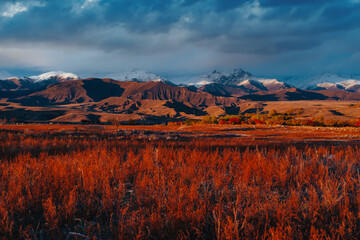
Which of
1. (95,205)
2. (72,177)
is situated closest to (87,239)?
(95,205)

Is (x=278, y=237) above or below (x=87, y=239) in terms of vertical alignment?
above

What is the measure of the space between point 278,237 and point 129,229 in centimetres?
164

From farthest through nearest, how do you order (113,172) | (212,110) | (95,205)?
(212,110), (113,172), (95,205)

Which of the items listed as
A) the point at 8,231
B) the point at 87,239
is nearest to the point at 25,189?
the point at 8,231

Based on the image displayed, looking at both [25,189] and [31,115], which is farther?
[31,115]

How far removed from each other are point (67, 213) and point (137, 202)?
94 centimetres

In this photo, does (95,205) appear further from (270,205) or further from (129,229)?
(270,205)

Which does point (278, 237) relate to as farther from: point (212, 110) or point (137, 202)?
point (212, 110)

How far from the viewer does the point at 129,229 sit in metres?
2.30

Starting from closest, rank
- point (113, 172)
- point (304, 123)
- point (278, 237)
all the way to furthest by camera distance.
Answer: point (278, 237)
point (113, 172)
point (304, 123)

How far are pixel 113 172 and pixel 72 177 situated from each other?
84 cm

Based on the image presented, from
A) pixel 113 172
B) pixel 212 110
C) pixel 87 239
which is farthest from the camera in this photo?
pixel 212 110

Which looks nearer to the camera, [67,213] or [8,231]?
[8,231]

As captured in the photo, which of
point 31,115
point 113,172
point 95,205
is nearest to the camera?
point 95,205
